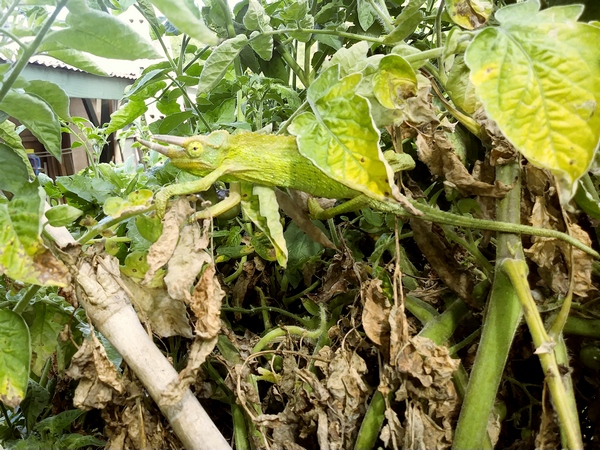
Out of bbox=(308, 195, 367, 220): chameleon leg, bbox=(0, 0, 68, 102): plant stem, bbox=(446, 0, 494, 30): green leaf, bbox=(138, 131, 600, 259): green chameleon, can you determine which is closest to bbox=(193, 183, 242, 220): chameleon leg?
bbox=(138, 131, 600, 259): green chameleon

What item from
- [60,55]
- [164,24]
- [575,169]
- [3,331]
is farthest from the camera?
[164,24]

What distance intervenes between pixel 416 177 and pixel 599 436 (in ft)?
1.46

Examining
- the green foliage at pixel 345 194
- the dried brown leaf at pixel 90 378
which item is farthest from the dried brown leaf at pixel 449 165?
the dried brown leaf at pixel 90 378

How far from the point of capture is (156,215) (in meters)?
0.54

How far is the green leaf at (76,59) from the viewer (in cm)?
60

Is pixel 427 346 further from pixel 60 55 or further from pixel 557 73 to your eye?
pixel 60 55

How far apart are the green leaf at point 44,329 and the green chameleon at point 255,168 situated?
27cm

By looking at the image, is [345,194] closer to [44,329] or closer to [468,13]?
[468,13]

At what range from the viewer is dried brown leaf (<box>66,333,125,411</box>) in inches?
20.0

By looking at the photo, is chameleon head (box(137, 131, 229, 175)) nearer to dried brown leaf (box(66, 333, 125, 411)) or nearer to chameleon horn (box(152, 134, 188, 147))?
chameleon horn (box(152, 134, 188, 147))

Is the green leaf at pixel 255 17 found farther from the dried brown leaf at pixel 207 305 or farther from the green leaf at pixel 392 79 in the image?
the dried brown leaf at pixel 207 305

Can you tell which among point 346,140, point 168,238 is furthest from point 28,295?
point 346,140

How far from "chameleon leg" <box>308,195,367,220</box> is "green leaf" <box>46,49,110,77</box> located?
358mm

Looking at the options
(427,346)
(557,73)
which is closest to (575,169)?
(557,73)
